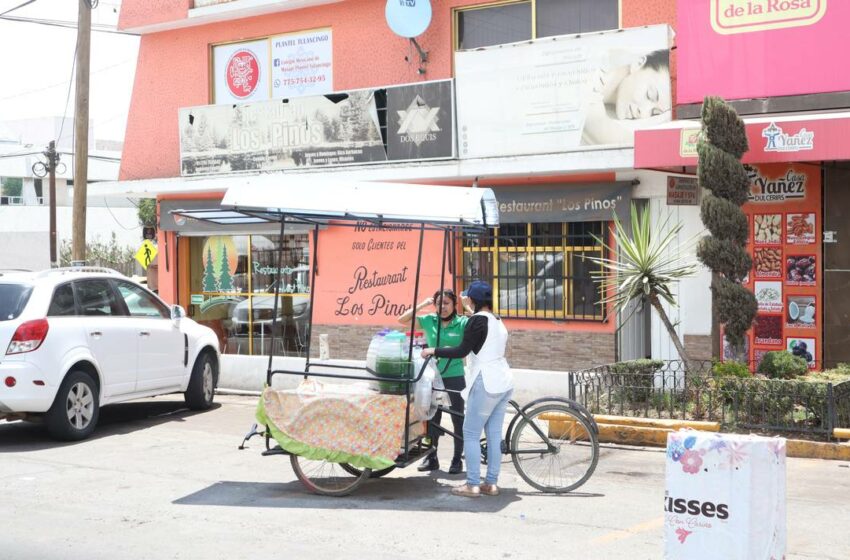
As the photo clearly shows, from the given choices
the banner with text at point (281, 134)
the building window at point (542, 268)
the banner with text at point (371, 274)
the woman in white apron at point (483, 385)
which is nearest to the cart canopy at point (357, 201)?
the woman in white apron at point (483, 385)

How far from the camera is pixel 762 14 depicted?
454 inches

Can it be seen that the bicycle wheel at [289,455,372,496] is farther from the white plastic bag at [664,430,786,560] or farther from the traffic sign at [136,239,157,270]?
the traffic sign at [136,239,157,270]

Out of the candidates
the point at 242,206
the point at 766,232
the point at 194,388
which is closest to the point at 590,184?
the point at 766,232

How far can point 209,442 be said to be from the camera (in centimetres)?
1057

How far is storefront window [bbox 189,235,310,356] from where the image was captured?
1652 centimetres

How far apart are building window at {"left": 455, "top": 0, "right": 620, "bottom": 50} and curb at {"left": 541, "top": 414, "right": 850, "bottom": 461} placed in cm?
584

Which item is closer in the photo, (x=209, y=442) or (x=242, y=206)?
(x=242, y=206)

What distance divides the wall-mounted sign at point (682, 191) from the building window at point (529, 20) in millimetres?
2470

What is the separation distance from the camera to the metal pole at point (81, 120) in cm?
1569

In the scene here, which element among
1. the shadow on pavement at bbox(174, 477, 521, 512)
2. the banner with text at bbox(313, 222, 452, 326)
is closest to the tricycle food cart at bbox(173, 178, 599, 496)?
the shadow on pavement at bbox(174, 477, 521, 512)

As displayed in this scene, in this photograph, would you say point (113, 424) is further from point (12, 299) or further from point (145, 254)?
point (145, 254)

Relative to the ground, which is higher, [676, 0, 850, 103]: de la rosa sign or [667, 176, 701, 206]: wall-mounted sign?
[676, 0, 850, 103]: de la rosa sign

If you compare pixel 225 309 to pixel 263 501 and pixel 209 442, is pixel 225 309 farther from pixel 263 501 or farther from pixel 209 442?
pixel 263 501

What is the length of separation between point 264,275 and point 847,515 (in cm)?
1132
